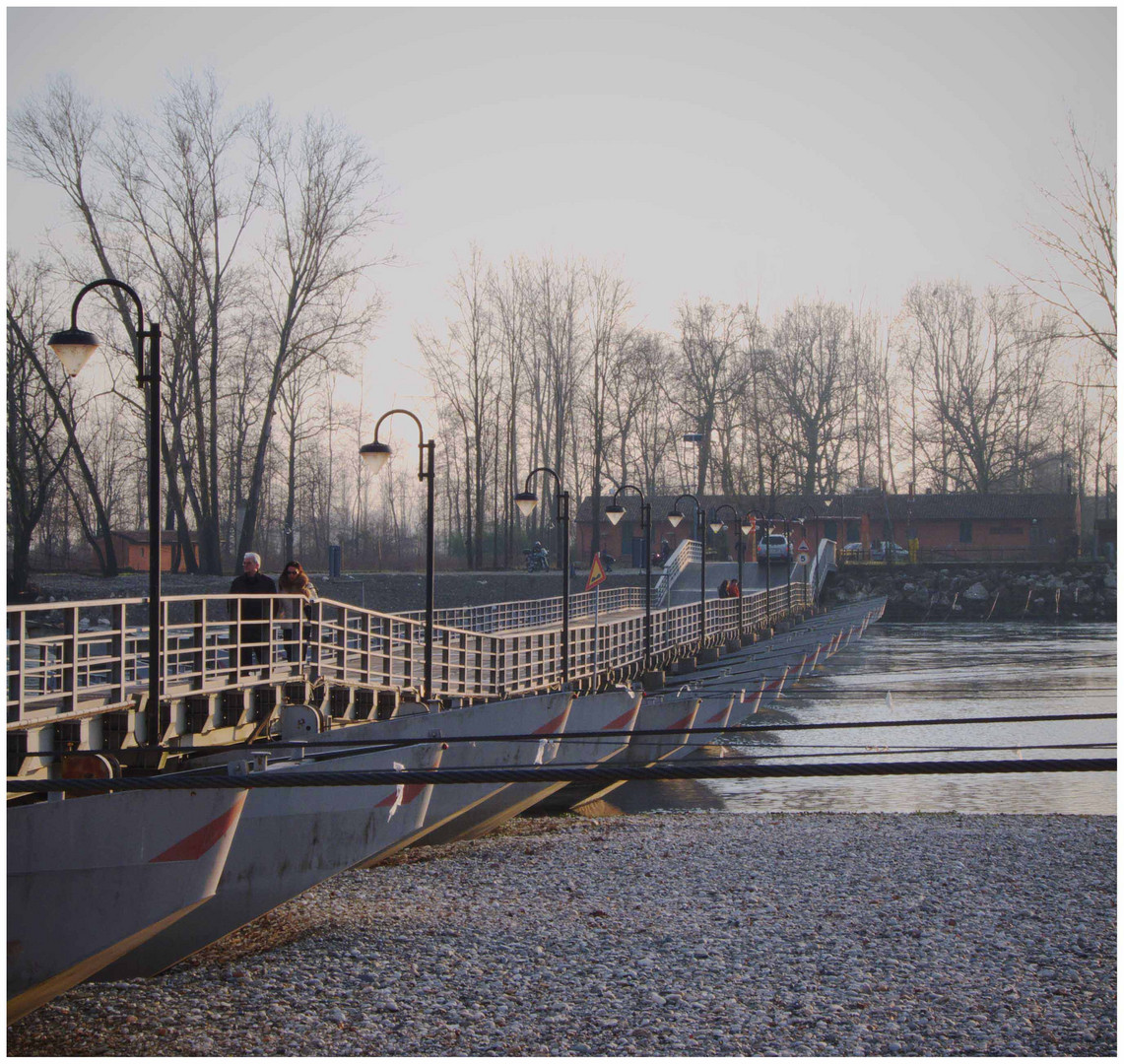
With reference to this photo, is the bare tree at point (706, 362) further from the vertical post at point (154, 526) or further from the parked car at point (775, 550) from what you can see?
the vertical post at point (154, 526)

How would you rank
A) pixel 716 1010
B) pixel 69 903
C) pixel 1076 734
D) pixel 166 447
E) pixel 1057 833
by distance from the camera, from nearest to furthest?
pixel 69 903
pixel 716 1010
pixel 1057 833
pixel 1076 734
pixel 166 447

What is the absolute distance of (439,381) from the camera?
6775cm

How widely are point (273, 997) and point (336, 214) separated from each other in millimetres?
43213

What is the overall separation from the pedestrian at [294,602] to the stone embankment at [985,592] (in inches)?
2256

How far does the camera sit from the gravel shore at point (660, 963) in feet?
26.7

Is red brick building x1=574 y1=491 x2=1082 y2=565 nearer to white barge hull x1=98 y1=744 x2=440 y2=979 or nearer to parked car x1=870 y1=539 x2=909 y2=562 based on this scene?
parked car x1=870 y1=539 x2=909 y2=562

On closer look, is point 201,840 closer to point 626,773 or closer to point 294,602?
point 626,773

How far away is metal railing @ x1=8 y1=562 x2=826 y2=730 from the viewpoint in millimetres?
9797

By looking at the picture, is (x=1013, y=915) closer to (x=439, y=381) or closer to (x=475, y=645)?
(x=475, y=645)

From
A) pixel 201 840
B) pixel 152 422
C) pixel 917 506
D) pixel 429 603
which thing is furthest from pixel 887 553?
pixel 201 840

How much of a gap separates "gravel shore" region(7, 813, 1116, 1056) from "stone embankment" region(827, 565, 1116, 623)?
54.8 meters

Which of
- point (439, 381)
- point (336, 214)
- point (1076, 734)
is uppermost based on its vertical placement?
point (336, 214)

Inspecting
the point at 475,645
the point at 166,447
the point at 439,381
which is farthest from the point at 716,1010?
the point at 439,381

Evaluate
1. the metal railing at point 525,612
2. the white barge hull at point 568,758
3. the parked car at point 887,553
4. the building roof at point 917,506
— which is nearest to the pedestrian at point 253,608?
the white barge hull at point 568,758
